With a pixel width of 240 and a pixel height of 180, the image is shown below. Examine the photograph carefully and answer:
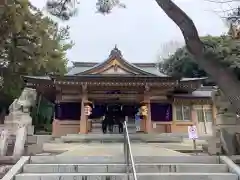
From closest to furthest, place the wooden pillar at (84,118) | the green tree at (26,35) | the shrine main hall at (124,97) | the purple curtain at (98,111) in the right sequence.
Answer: the green tree at (26,35)
the wooden pillar at (84,118)
the shrine main hall at (124,97)
the purple curtain at (98,111)

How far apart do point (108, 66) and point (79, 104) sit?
3.20 meters

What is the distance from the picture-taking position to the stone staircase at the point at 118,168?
4965 millimetres

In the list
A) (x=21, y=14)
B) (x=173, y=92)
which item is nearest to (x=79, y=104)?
(x=173, y=92)

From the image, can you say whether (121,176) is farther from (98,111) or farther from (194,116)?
(98,111)

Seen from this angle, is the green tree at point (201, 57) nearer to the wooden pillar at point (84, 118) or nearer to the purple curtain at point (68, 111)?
the wooden pillar at point (84, 118)

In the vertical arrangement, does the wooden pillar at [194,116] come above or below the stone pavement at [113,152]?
above

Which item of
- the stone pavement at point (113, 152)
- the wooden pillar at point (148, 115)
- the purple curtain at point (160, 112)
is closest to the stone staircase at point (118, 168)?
the stone pavement at point (113, 152)

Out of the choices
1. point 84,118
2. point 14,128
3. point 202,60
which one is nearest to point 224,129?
point 202,60

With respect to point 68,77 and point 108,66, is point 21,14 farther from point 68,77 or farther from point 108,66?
point 108,66

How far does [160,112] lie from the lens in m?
17.4

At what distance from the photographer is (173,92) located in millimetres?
17859

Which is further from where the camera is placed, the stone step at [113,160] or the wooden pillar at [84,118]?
the wooden pillar at [84,118]

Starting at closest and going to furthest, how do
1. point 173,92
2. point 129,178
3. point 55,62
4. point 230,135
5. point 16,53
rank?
1. point 129,178
2. point 230,135
3. point 16,53
4. point 55,62
5. point 173,92

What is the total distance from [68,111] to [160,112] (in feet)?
18.8
